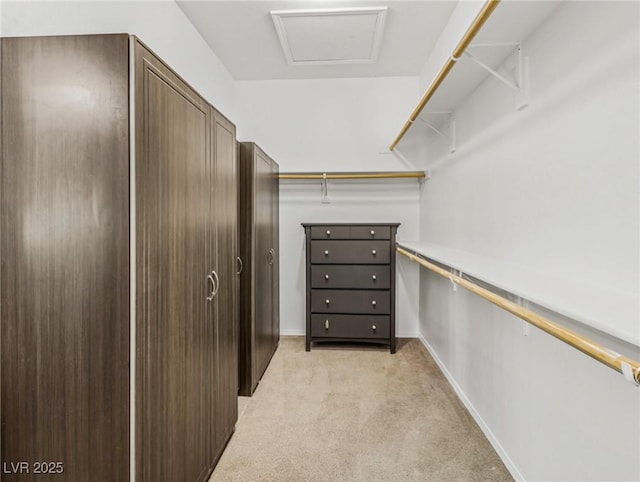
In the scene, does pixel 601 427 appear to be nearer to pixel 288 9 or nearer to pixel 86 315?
pixel 86 315

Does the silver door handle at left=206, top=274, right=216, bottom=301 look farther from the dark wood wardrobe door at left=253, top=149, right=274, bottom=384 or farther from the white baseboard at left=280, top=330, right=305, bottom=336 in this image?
the white baseboard at left=280, top=330, right=305, bottom=336

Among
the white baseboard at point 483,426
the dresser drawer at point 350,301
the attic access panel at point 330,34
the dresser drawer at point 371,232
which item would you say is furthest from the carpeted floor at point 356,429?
the attic access panel at point 330,34

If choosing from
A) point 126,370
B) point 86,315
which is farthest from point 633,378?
point 86,315

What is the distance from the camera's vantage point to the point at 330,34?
2553mm

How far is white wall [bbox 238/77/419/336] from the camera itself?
11.2 ft

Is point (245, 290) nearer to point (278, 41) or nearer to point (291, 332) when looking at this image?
point (291, 332)

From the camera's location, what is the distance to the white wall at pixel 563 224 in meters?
0.97

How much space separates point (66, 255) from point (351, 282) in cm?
231

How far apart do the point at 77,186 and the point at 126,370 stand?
0.56m

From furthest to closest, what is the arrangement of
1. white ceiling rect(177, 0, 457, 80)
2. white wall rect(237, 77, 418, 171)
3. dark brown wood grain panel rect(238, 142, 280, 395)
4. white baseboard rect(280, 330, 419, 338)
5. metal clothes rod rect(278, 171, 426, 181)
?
white baseboard rect(280, 330, 419, 338), white wall rect(237, 77, 418, 171), metal clothes rod rect(278, 171, 426, 181), dark brown wood grain panel rect(238, 142, 280, 395), white ceiling rect(177, 0, 457, 80)

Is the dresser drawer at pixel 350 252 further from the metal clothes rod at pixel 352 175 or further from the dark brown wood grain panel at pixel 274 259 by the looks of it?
the metal clothes rod at pixel 352 175

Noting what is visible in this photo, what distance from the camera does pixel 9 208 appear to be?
103 centimetres

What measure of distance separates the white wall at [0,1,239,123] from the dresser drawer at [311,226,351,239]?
1.34 m

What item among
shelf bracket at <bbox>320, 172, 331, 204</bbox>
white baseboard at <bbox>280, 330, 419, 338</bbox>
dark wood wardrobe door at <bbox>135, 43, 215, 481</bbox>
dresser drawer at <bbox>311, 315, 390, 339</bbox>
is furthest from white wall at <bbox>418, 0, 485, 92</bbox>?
white baseboard at <bbox>280, 330, 419, 338</bbox>
